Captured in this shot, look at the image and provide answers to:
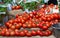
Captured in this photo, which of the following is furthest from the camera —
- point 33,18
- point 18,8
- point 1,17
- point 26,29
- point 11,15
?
point 18,8

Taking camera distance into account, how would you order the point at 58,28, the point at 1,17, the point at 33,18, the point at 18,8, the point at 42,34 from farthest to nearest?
1. the point at 18,8
2. the point at 1,17
3. the point at 33,18
4. the point at 42,34
5. the point at 58,28

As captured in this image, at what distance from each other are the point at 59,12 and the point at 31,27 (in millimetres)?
1262

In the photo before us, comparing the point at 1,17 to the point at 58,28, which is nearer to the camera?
the point at 58,28

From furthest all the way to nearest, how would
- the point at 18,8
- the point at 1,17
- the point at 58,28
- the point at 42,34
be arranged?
the point at 18,8 < the point at 1,17 < the point at 42,34 < the point at 58,28

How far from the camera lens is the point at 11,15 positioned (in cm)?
629

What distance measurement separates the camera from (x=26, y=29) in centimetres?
440

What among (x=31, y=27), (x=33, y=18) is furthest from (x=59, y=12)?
(x=31, y=27)

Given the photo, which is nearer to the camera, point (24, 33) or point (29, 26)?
point (24, 33)

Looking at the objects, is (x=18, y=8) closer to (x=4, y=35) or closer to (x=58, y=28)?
(x=4, y=35)

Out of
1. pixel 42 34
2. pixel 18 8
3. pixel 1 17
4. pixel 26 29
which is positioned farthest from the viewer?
pixel 18 8

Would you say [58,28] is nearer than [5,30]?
Yes

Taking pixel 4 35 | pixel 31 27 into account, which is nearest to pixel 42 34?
pixel 31 27

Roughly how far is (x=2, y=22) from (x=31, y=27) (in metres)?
1.25

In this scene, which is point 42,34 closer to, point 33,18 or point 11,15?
point 33,18
